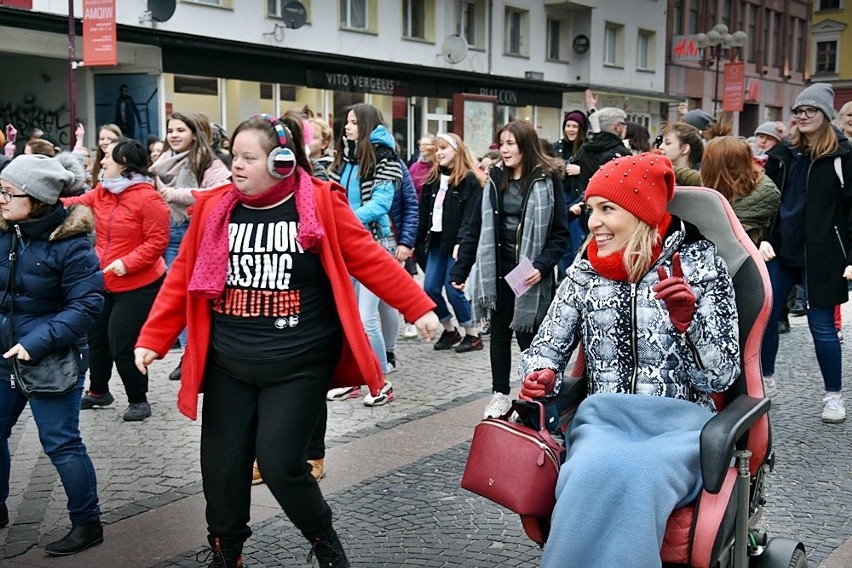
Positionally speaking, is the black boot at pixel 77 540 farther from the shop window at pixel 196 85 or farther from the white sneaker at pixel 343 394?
the shop window at pixel 196 85

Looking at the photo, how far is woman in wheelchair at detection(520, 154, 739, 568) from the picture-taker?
10.7 feet

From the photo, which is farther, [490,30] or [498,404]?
[490,30]

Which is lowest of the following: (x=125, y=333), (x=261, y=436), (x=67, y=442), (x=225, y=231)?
(x=67, y=442)

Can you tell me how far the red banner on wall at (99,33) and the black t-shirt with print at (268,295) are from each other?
455 inches

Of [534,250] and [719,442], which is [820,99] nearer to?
[534,250]

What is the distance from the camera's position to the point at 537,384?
363 centimetres

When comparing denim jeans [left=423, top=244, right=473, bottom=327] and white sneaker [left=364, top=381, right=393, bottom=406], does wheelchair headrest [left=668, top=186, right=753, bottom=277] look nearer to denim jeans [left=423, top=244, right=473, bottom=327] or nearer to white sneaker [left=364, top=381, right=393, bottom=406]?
white sneaker [left=364, top=381, right=393, bottom=406]

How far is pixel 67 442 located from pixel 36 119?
17.8m

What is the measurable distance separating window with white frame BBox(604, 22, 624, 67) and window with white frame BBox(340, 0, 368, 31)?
43.5 feet

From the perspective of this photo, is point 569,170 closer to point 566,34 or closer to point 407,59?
point 407,59

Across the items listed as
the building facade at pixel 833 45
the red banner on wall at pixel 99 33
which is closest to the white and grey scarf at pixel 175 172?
the red banner on wall at pixel 99 33

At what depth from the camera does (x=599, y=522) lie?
3.24 m

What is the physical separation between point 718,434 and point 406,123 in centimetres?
2640

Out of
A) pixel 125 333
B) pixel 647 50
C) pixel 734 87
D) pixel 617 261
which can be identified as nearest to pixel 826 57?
pixel 647 50
